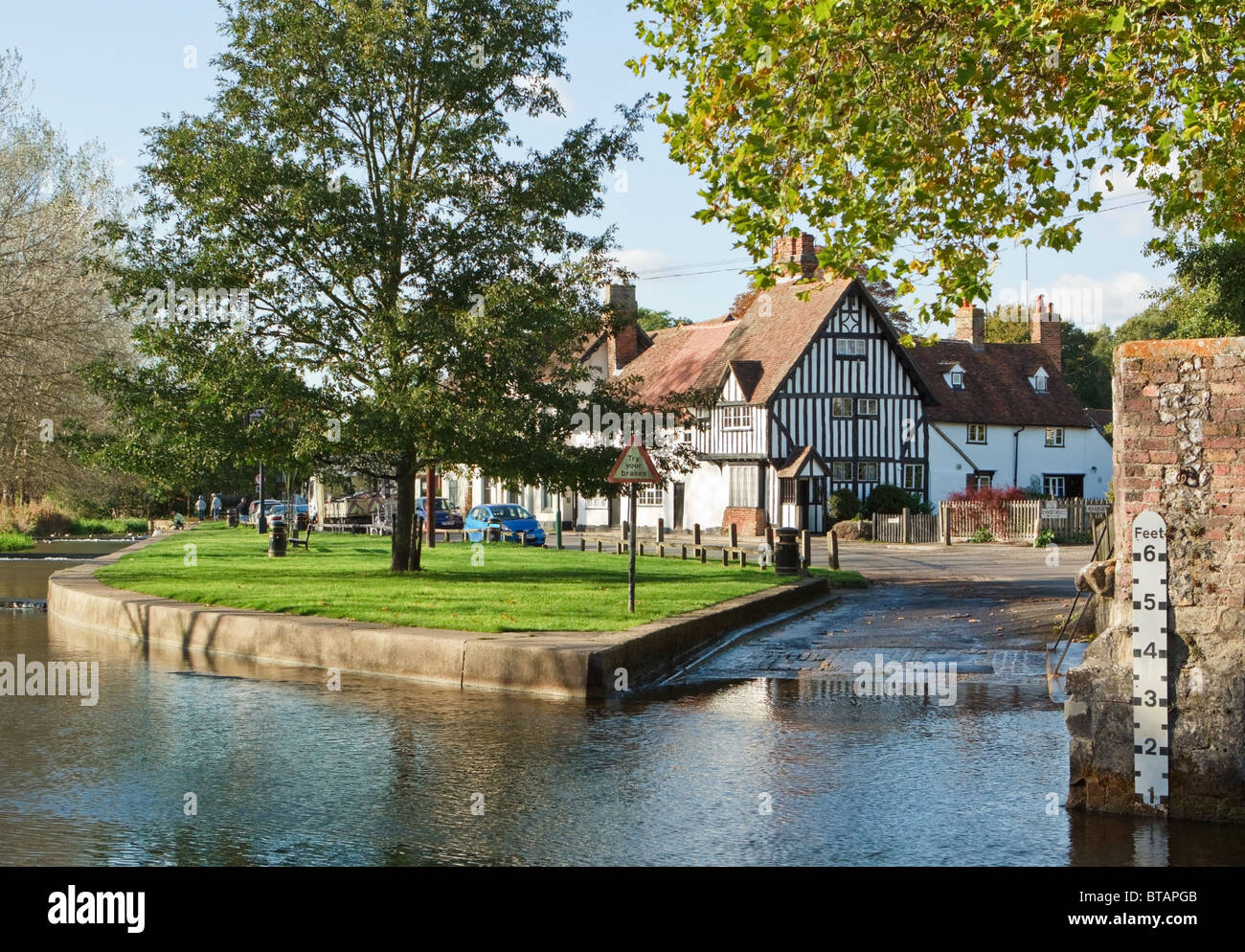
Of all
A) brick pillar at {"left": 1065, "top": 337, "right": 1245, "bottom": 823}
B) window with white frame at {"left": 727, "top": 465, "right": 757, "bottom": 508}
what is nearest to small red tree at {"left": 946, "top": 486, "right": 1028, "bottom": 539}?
window with white frame at {"left": 727, "top": 465, "right": 757, "bottom": 508}

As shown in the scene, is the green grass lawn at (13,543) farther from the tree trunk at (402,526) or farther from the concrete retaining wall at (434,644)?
the concrete retaining wall at (434,644)

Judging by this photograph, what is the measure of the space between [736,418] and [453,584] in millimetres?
29156

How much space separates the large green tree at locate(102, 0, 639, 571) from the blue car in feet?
60.5

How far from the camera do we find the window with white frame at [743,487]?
47.6m

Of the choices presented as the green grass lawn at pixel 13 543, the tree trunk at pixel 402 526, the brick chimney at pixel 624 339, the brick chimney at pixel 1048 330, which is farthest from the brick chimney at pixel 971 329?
the tree trunk at pixel 402 526

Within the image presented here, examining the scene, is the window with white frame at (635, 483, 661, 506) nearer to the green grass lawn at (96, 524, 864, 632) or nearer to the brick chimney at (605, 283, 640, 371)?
the brick chimney at (605, 283, 640, 371)

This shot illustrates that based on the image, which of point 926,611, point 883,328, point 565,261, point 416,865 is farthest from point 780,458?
point 416,865

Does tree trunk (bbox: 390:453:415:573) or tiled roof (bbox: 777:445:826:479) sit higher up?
tiled roof (bbox: 777:445:826:479)

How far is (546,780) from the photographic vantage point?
7621 millimetres

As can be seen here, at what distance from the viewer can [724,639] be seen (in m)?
14.9

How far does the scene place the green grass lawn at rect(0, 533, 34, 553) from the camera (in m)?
35.6

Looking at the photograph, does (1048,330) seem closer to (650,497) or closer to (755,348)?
(755,348)

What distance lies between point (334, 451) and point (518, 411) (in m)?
3.04
